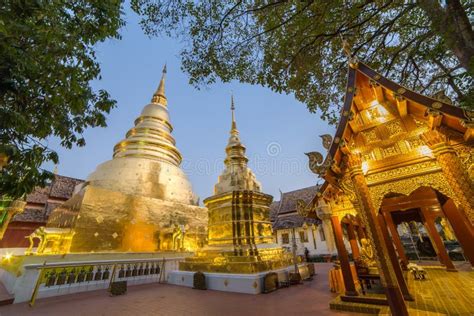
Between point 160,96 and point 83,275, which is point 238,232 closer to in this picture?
point 83,275

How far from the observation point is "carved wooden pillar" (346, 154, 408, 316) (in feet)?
10.6

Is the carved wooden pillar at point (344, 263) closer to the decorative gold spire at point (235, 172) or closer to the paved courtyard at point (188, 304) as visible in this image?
the paved courtyard at point (188, 304)

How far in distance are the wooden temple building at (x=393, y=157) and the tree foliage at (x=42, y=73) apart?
510 cm

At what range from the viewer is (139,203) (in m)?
10.3

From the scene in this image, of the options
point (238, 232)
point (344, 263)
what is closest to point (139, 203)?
point (238, 232)

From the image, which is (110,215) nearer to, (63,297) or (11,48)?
(63,297)

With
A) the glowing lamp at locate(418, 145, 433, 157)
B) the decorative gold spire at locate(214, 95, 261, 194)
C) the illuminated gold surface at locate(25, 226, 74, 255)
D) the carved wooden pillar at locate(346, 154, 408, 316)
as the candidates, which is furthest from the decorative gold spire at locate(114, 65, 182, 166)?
the glowing lamp at locate(418, 145, 433, 157)

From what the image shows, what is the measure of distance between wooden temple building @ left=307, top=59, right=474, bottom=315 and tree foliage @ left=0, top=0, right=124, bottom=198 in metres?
5.10

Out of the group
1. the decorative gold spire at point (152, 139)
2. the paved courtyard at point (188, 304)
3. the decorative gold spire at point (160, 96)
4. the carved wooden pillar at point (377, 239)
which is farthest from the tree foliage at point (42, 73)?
the decorative gold spire at point (160, 96)

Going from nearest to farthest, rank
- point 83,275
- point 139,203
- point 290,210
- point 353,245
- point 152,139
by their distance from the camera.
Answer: point 83,275
point 353,245
point 139,203
point 152,139
point 290,210

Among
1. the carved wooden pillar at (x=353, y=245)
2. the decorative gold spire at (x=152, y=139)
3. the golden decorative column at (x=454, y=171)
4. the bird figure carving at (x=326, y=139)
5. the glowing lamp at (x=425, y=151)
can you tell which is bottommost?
the carved wooden pillar at (x=353, y=245)

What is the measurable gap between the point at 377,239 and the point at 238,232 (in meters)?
4.66

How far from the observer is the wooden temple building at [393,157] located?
323cm

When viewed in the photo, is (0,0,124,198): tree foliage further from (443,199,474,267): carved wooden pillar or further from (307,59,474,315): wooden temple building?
(443,199,474,267): carved wooden pillar
